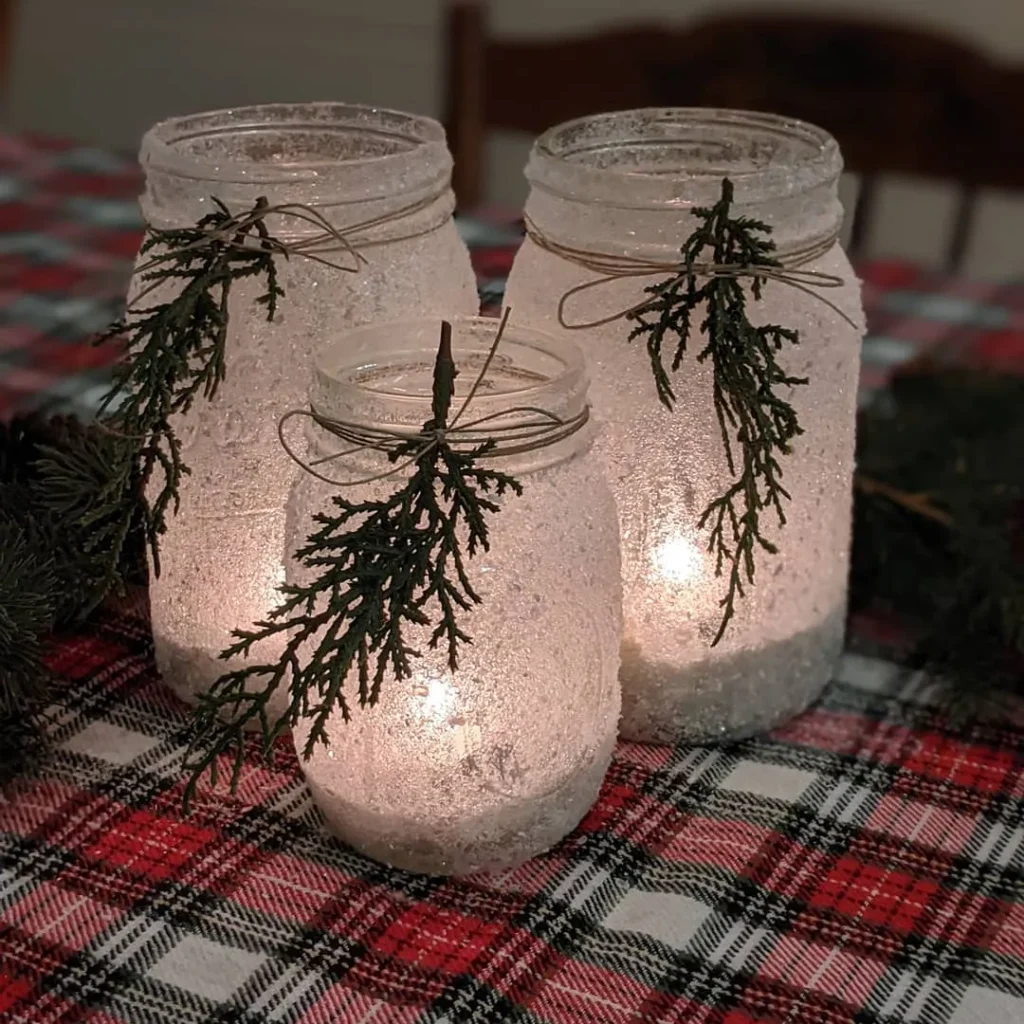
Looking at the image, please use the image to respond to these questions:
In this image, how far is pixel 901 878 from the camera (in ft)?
1.78

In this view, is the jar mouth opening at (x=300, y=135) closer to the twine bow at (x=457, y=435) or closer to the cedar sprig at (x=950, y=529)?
the twine bow at (x=457, y=435)

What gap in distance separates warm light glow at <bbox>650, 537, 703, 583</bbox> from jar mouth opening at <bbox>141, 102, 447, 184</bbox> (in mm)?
184

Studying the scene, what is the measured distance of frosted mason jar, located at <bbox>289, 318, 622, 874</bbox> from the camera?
0.48 metres

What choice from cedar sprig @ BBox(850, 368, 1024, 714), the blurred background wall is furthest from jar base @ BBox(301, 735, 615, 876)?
the blurred background wall

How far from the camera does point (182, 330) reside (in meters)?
0.50

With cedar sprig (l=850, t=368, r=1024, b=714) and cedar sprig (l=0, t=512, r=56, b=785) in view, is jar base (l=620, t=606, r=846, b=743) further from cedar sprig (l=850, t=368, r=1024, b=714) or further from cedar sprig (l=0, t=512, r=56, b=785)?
cedar sprig (l=0, t=512, r=56, b=785)

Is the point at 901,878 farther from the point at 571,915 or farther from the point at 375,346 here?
the point at 375,346

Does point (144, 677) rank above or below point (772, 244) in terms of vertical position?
Result: below

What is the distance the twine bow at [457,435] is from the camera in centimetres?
45

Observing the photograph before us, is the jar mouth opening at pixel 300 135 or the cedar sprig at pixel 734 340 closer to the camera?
the cedar sprig at pixel 734 340

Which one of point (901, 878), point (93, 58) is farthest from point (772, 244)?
point (93, 58)

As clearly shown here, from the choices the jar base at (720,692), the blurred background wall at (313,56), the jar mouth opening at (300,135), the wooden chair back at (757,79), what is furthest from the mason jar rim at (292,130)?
the blurred background wall at (313,56)

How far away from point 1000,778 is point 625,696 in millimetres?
169

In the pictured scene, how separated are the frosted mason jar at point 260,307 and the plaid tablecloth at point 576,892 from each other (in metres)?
0.06
